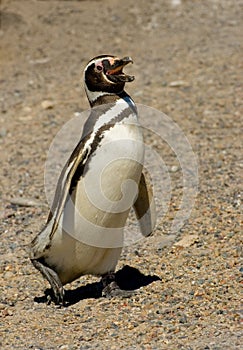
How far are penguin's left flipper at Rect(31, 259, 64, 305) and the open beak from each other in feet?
3.67

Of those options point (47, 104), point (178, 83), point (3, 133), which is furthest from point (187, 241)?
point (178, 83)

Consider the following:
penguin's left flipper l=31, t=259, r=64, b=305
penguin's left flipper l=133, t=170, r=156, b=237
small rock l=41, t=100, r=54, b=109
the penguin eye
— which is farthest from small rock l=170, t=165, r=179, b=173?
the penguin eye

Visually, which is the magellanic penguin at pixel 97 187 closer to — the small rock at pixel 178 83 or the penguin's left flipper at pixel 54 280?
the penguin's left flipper at pixel 54 280

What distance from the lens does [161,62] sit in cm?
938

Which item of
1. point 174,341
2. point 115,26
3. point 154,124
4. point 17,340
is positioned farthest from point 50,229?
point 115,26

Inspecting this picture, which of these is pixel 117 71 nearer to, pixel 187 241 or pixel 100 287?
pixel 100 287

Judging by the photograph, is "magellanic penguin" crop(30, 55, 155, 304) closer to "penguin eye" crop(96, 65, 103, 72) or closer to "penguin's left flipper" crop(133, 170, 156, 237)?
"penguin eye" crop(96, 65, 103, 72)

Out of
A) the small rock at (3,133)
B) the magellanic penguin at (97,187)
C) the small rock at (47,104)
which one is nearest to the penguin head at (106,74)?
the magellanic penguin at (97,187)

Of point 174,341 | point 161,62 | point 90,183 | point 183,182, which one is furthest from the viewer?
point 161,62

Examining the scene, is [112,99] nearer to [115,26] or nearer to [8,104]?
[8,104]

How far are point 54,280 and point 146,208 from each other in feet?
2.41

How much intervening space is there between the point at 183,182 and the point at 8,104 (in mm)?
2948

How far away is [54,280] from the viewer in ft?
13.9

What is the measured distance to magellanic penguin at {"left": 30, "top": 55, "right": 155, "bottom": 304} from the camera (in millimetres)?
3932
